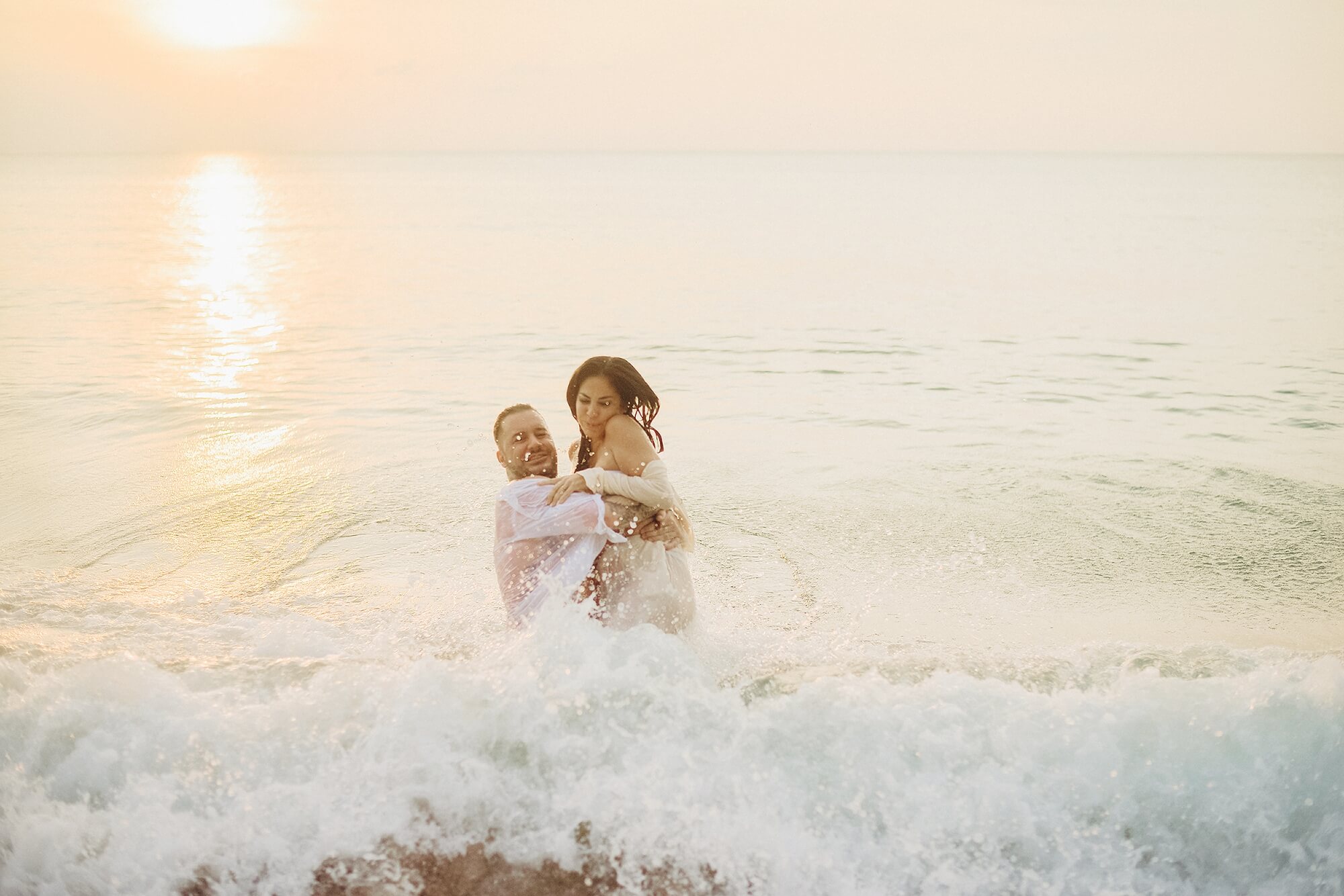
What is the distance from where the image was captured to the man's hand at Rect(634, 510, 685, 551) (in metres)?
4.95

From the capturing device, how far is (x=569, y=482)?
4.88 meters

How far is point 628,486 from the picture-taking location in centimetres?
481

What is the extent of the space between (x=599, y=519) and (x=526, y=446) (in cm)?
60

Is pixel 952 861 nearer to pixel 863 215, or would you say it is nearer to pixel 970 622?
pixel 970 622

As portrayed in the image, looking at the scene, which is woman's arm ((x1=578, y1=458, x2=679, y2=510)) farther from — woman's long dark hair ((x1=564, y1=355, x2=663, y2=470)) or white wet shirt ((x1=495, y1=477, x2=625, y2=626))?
woman's long dark hair ((x1=564, y1=355, x2=663, y2=470))

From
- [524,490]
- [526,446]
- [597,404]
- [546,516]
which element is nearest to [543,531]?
[546,516]

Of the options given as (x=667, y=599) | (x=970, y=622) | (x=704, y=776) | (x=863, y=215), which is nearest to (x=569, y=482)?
(x=667, y=599)

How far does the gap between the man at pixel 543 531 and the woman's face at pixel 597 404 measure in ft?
0.90

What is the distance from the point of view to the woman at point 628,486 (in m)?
4.87

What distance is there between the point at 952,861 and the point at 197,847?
9.84 feet

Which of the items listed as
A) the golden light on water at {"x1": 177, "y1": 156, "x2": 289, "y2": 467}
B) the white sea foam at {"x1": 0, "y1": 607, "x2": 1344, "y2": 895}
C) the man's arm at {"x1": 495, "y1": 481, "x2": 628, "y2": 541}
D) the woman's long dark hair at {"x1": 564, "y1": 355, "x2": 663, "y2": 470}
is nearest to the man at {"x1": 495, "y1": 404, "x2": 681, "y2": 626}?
the man's arm at {"x1": 495, "y1": 481, "x2": 628, "y2": 541}

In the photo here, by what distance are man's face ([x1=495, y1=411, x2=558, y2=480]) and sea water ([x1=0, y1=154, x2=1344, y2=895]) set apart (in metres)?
0.85

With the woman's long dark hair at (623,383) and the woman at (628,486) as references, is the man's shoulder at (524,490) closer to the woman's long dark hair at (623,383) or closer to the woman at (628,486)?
the woman at (628,486)

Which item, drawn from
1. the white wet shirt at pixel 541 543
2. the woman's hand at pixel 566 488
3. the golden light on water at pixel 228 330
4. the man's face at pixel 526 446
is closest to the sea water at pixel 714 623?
the golden light on water at pixel 228 330
